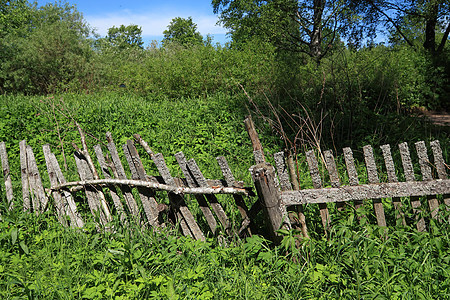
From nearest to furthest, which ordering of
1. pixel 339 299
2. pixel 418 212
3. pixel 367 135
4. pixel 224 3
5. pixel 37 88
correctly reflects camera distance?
pixel 339 299
pixel 418 212
pixel 367 135
pixel 37 88
pixel 224 3

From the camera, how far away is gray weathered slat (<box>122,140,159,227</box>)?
3.03m

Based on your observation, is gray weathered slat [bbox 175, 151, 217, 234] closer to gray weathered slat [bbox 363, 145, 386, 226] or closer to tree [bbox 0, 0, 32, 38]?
gray weathered slat [bbox 363, 145, 386, 226]

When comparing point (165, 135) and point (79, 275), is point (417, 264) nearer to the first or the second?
point (79, 275)

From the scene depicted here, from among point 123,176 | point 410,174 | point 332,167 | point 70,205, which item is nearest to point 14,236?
point 70,205

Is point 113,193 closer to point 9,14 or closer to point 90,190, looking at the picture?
point 90,190

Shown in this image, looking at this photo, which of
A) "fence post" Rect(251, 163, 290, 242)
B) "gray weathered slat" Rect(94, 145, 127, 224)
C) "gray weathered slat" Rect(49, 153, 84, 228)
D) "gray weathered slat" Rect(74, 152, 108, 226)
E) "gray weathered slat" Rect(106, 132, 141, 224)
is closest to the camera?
"fence post" Rect(251, 163, 290, 242)

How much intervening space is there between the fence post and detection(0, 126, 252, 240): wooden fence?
0.64ft

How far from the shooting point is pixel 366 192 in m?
2.65

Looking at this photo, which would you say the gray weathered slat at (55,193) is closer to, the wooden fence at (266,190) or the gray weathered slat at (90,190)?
the wooden fence at (266,190)

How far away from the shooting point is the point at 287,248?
2.62 meters

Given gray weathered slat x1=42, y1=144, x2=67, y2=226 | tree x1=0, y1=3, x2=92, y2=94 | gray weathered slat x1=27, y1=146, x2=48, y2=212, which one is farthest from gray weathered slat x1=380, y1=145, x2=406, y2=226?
tree x1=0, y1=3, x2=92, y2=94

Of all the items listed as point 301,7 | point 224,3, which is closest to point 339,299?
point 301,7

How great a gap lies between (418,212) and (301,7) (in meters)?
14.8

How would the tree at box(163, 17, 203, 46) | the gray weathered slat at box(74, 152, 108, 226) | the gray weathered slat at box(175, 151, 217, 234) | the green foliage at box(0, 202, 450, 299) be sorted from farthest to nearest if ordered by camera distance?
the tree at box(163, 17, 203, 46)
the gray weathered slat at box(74, 152, 108, 226)
the gray weathered slat at box(175, 151, 217, 234)
the green foliage at box(0, 202, 450, 299)
